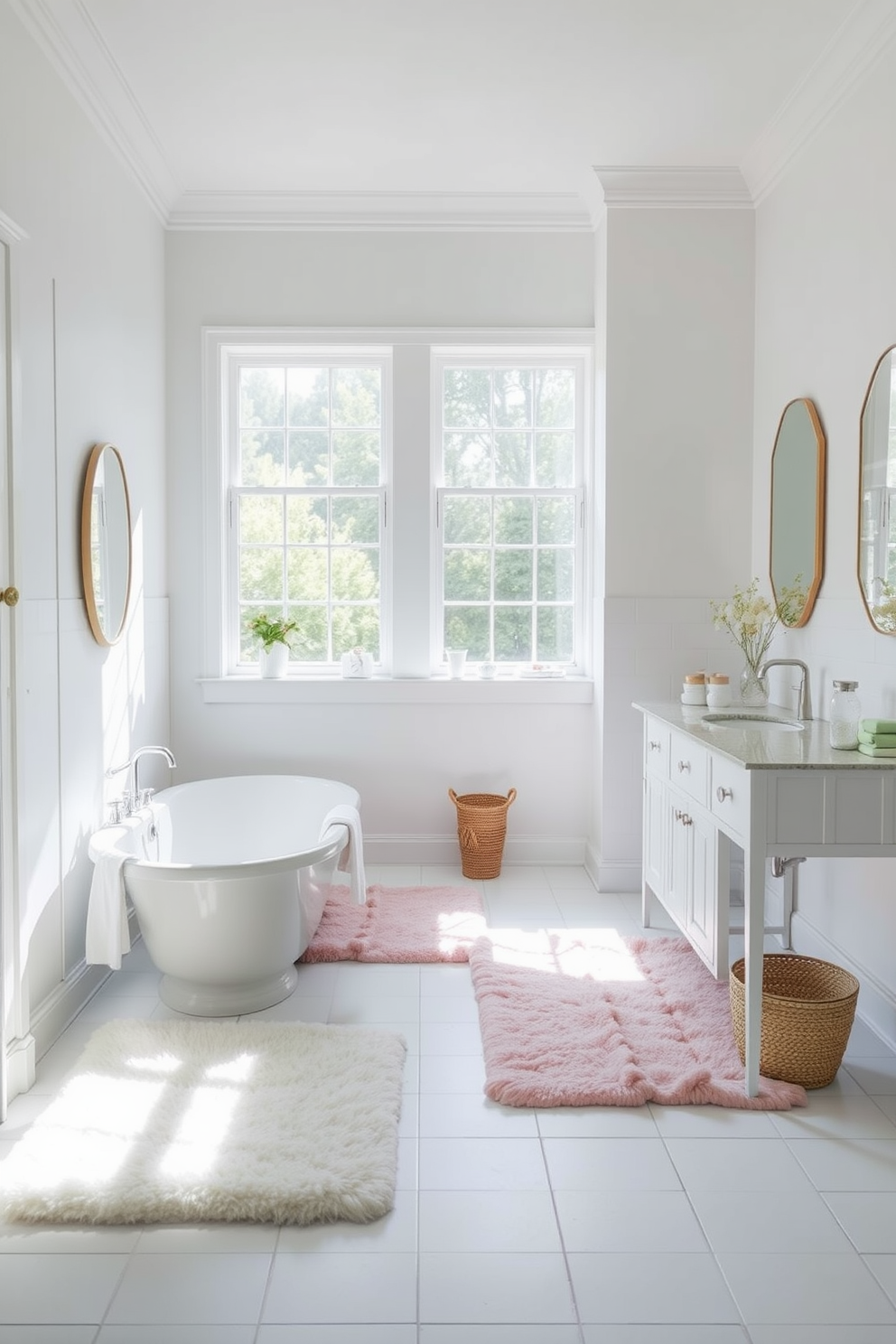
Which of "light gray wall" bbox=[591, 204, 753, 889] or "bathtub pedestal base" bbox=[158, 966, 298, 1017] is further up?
"light gray wall" bbox=[591, 204, 753, 889]

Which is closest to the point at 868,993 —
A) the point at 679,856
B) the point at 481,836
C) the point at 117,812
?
the point at 679,856

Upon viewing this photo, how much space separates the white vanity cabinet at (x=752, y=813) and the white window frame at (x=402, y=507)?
1463 mm

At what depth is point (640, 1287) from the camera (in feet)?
6.25

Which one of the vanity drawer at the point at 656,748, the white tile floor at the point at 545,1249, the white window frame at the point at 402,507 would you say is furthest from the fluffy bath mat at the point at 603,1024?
the white window frame at the point at 402,507

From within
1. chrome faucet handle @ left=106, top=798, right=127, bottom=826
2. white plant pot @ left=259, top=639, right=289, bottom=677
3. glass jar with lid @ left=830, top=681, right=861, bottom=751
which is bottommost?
chrome faucet handle @ left=106, top=798, right=127, bottom=826

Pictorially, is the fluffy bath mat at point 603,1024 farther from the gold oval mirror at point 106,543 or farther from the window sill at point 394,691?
the gold oval mirror at point 106,543

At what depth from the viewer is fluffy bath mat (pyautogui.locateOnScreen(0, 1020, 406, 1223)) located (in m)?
2.12

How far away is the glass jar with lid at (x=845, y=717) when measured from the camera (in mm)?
2680

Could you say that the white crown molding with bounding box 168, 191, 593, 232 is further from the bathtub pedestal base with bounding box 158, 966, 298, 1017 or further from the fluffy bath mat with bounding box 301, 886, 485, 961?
the bathtub pedestal base with bounding box 158, 966, 298, 1017

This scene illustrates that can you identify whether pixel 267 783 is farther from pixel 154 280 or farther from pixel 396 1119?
pixel 154 280

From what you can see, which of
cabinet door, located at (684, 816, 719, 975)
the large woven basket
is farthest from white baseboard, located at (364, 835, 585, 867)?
the large woven basket

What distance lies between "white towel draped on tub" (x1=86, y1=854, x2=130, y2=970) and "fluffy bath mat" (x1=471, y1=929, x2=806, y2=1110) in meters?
1.16

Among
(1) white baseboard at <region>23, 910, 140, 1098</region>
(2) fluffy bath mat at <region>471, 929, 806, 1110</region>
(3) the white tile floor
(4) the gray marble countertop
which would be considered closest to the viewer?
(3) the white tile floor

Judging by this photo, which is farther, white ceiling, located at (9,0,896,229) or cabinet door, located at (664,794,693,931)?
cabinet door, located at (664,794,693,931)
